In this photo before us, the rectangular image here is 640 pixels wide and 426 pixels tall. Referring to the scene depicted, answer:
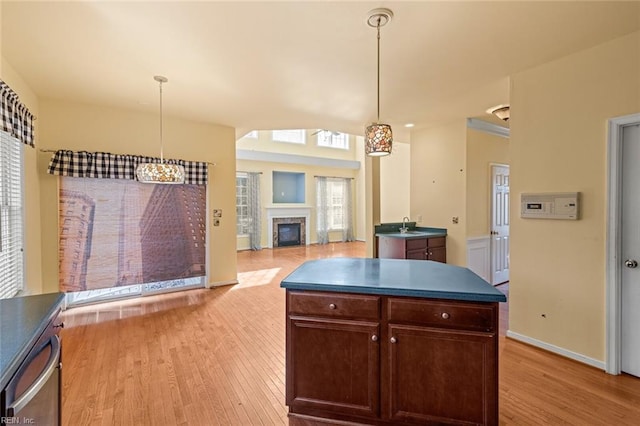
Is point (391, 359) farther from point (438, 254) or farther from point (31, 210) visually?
point (31, 210)

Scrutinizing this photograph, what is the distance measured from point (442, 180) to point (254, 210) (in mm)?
5505

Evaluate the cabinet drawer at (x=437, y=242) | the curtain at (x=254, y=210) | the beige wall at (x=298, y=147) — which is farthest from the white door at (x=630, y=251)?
the curtain at (x=254, y=210)

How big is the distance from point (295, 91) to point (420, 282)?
2.53 metres

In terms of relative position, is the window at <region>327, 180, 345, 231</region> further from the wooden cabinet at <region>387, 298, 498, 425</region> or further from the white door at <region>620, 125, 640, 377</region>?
the wooden cabinet at <region>387, 298, 498, 425</region>

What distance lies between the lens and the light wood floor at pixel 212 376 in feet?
6.35

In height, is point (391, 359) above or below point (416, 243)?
below

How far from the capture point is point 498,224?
4871 millimetres

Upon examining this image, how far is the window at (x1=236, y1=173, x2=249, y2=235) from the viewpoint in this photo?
8.74 m

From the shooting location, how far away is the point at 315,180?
9.84 meters

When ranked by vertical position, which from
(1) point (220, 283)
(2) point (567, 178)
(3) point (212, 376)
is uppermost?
(2) point (567, 178)

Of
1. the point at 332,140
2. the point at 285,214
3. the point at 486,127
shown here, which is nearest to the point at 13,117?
the point at 486,127

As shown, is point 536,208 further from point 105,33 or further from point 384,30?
point 105,33

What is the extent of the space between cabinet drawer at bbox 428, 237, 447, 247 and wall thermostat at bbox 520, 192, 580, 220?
1.79 m

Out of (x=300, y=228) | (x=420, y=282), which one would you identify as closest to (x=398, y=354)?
(x=420, y=282)
